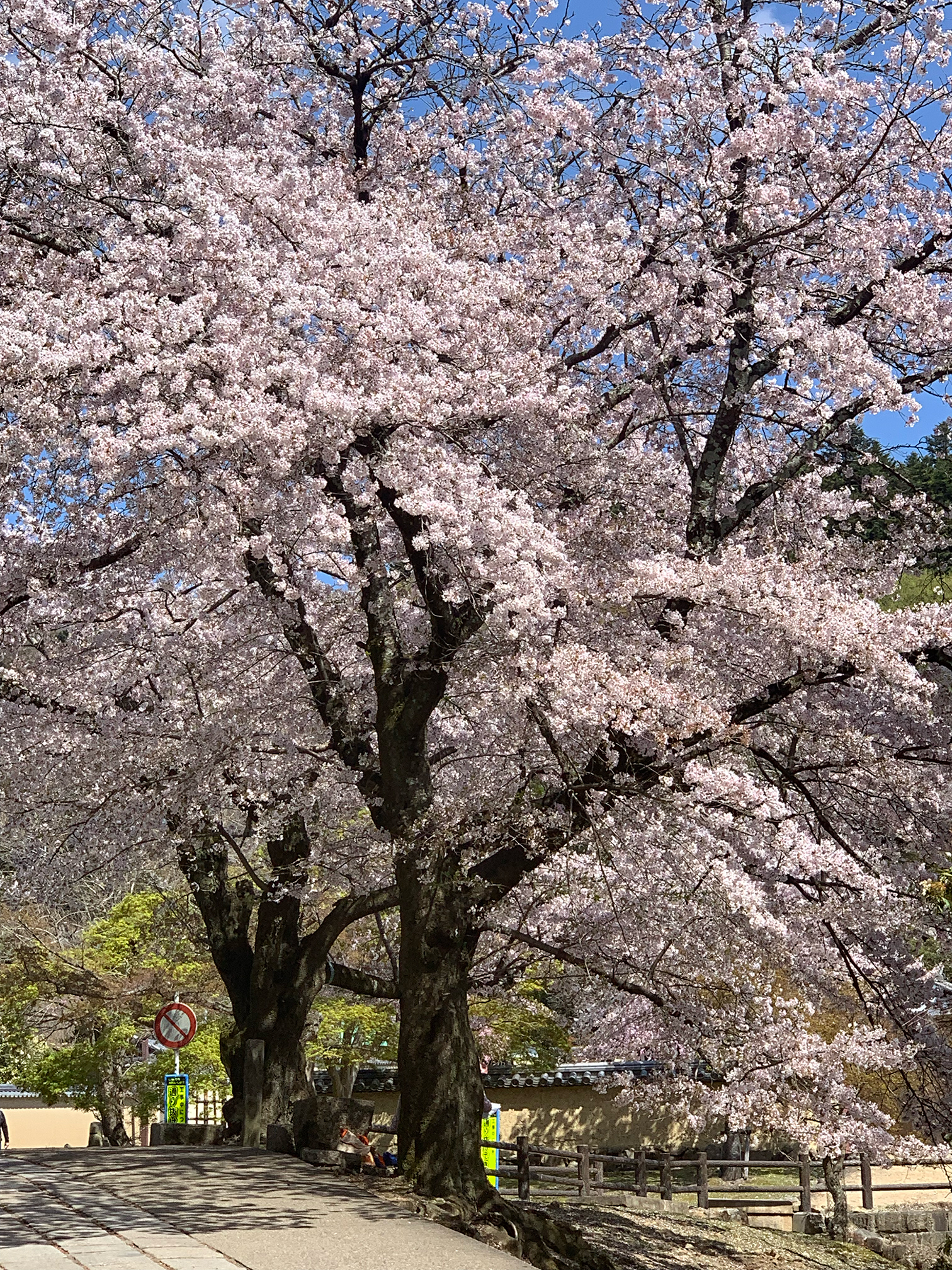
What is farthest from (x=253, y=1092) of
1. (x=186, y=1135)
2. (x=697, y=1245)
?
(x=697, y=1245)

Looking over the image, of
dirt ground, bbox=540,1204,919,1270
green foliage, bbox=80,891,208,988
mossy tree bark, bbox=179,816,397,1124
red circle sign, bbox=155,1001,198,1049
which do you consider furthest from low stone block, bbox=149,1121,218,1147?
green foliage, bbox=80,891,208,988

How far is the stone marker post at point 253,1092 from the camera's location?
47.8 ft

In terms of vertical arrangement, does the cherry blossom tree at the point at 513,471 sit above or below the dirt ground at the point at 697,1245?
above

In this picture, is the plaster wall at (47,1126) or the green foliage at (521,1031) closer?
the green foliage at (521,1031)

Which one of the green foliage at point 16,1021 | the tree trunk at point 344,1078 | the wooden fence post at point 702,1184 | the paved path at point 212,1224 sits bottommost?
the paved path at point 212,1224

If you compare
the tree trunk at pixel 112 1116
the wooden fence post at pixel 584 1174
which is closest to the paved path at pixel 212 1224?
the wooden fence post at pixel 584 1174

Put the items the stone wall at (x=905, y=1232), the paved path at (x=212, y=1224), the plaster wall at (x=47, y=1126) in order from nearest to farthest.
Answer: the paved path at (x=212, y=1224) < the stone wall at (x=905, y=1232) < the plaster wall at (x=47, y=1126)

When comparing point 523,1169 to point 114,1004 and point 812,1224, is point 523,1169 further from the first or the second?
point 114,1004

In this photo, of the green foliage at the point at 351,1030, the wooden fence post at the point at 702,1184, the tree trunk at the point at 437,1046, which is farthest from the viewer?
the green foliage at the point at 351,1030

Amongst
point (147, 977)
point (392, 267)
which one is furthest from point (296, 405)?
point (147, 977)

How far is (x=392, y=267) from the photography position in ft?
32.1

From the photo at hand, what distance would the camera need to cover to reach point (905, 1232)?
21.5 meters

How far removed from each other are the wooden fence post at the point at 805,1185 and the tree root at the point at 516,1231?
1042 centimetres

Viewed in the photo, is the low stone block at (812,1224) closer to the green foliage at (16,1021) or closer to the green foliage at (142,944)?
the green foliage at (142,944)
